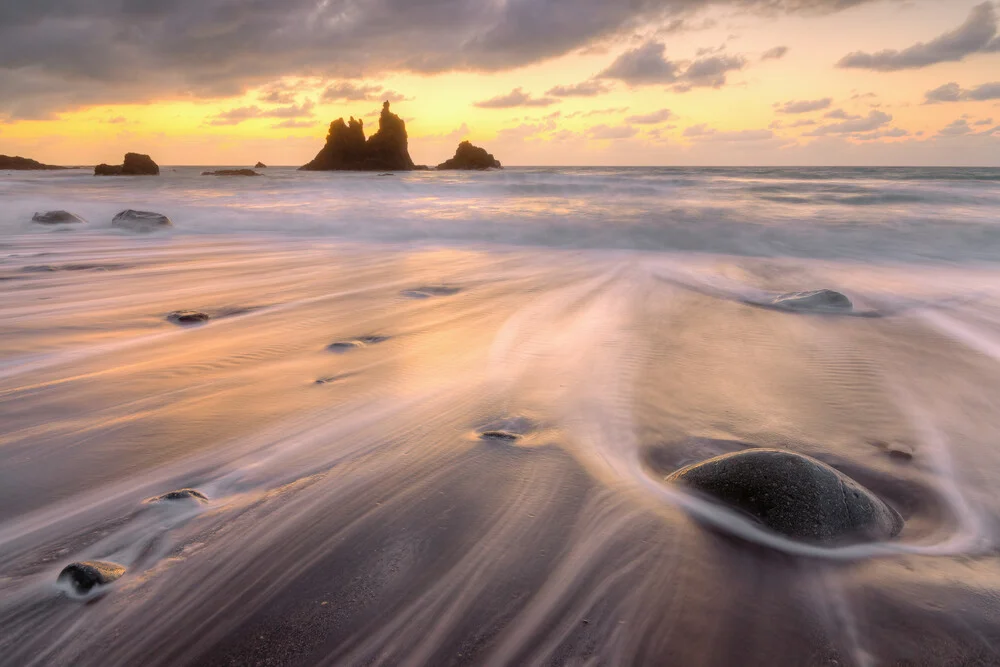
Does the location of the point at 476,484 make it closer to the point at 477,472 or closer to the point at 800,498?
the point at 477,472

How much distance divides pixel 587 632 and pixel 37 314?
215 inches

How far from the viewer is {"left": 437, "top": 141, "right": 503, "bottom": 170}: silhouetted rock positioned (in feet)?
302

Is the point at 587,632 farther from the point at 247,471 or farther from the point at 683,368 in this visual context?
the point at 683,368

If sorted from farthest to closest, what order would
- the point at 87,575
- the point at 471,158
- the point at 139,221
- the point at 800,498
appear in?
the point at 471,158
the point at 139,221
the point at 800,498
the point at 87,575

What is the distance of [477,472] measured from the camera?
2543 millimetres

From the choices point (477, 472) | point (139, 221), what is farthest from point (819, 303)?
point (139, 221)

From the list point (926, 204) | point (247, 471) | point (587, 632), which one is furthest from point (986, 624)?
point (926, 204)

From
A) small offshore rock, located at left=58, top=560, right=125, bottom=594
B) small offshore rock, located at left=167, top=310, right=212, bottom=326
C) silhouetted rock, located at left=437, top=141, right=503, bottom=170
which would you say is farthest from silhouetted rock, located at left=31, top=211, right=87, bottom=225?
silhouetted rock, located at left=437, top=141, right=503, bottom=170

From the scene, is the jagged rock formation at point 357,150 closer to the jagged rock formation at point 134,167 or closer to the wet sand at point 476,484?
the jagged rock formation at point 134,167

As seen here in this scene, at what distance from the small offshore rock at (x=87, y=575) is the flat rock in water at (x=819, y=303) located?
565cm

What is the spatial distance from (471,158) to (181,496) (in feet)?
308

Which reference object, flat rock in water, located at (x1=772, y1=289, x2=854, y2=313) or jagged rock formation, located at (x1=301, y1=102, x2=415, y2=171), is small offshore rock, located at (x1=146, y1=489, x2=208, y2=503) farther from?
jagged rock formation, located at (x1=301, y1=102, x2=415, y2=171)

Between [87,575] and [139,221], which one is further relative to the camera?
[139,221]

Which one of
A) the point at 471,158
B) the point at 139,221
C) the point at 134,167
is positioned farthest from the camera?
the point at 471,158
